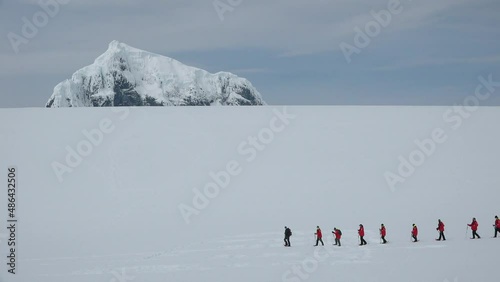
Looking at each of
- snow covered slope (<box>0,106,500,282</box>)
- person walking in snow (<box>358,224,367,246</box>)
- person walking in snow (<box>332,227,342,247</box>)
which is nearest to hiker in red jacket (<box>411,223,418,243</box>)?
snow covered slope (<box>0,106,500,282</box>)

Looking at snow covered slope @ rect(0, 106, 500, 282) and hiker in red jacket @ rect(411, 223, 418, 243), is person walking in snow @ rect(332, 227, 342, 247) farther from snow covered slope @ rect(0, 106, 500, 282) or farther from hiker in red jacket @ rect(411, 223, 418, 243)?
hiker in red jacket @ rect(411, 223, 418, 243)

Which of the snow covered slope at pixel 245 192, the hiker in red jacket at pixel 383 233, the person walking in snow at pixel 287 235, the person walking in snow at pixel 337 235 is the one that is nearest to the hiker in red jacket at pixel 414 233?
the snow covered slope at pixel 245 192

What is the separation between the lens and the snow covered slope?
14656 millimetres

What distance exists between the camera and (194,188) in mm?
23453

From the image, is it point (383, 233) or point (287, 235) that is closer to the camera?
point (383, 233)

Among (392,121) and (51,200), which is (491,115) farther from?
(51,200)

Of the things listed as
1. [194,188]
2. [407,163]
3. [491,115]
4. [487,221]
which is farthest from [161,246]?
[491,115]

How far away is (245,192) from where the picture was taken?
23.1 metres

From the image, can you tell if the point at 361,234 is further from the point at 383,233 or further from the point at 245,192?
Result: the point at 245,192

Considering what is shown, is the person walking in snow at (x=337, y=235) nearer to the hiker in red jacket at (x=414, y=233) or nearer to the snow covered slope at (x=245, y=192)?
the snow covered slope at (x=245, y=192)

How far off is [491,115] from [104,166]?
2441 cm

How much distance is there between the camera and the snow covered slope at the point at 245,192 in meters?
14.7

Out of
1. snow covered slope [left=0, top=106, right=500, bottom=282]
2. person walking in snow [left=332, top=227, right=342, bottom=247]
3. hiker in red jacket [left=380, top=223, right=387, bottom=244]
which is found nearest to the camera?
snow covered slope [left=0, top=106, right=500, bottom=282]

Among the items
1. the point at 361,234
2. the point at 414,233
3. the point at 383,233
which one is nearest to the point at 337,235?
the point at 361,234
